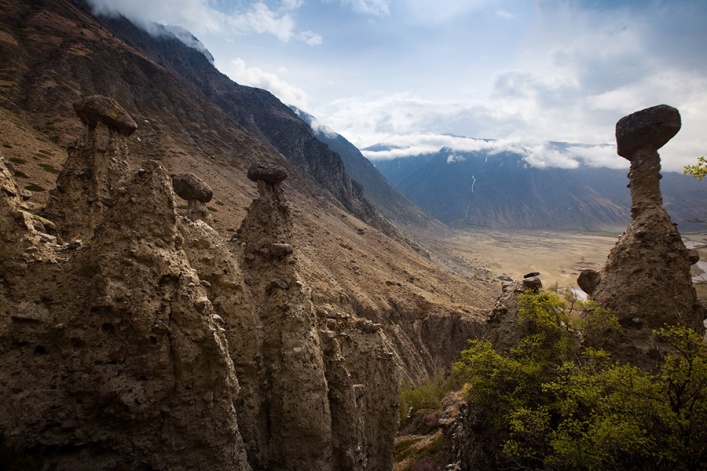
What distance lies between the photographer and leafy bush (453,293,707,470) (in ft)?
35.7

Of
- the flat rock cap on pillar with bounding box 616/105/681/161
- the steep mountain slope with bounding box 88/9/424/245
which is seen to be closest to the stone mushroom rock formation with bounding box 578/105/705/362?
the flat rock cap on pillar with bounding box 616/105/681/161

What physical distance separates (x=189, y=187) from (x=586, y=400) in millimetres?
18977

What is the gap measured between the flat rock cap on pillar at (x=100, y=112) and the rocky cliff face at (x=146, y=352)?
9253mm

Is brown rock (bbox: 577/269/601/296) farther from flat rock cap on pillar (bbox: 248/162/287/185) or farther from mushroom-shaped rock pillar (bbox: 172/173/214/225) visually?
mushroom-shaped rock pillar (bbox: 172/173/214/225)

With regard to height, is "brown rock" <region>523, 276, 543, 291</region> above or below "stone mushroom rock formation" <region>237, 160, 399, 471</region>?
above

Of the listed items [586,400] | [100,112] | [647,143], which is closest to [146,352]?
[100,112]

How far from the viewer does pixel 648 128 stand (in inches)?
837

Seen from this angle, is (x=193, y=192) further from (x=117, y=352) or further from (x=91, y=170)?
(x=117, y=352)

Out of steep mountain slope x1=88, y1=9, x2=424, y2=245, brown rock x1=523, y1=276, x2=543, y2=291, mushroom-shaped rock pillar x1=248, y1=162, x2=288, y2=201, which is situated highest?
steep mountain slope x1=88, y1=9, x2=424, y2=245

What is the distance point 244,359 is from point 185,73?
220m

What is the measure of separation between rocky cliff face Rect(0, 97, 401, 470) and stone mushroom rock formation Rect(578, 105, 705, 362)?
1663 cm

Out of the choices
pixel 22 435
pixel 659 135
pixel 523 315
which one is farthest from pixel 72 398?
pixel 659 135

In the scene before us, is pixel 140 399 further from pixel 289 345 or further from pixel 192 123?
pixel 192 123

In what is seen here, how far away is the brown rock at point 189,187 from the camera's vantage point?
53.1 feet
